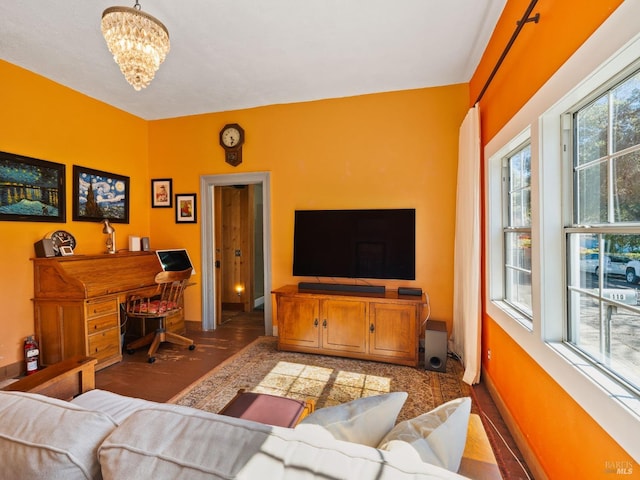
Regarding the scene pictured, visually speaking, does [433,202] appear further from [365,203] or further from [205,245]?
[205,245]

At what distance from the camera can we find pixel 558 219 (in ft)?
5.19

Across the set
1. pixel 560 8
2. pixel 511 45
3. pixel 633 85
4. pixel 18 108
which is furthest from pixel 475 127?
pixel 18 108

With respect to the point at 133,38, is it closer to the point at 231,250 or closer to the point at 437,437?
the point at 437,437

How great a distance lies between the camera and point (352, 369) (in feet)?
9.64

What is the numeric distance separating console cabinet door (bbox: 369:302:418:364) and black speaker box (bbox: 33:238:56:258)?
3.35 metres

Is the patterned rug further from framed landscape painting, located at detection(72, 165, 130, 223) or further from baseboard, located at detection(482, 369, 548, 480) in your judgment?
framed landscape painting, located at detection(72, 165, 130, 223)

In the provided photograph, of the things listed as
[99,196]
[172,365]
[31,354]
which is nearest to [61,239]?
[99,196]

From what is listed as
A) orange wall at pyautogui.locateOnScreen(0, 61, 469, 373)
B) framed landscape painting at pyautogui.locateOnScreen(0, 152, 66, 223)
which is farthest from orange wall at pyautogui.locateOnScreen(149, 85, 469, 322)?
framed landscape painting at pyautogui.locateOnScreen(0, 152, 66, 223)

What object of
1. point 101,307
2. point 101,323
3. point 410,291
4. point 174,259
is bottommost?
point 101,323

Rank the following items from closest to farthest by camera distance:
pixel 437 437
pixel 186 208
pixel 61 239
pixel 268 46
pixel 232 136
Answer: pixel 437 437 → pixel 268 46 → pixel 61 239 → pixel 232 136 → pixel 186 208

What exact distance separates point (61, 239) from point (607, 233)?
4.49m

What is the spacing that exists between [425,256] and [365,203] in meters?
0.94

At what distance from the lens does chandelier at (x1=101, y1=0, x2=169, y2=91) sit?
65.9 inches

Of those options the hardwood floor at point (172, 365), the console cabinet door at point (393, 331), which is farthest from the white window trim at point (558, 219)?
the hardwood floor at point (172, 365)
